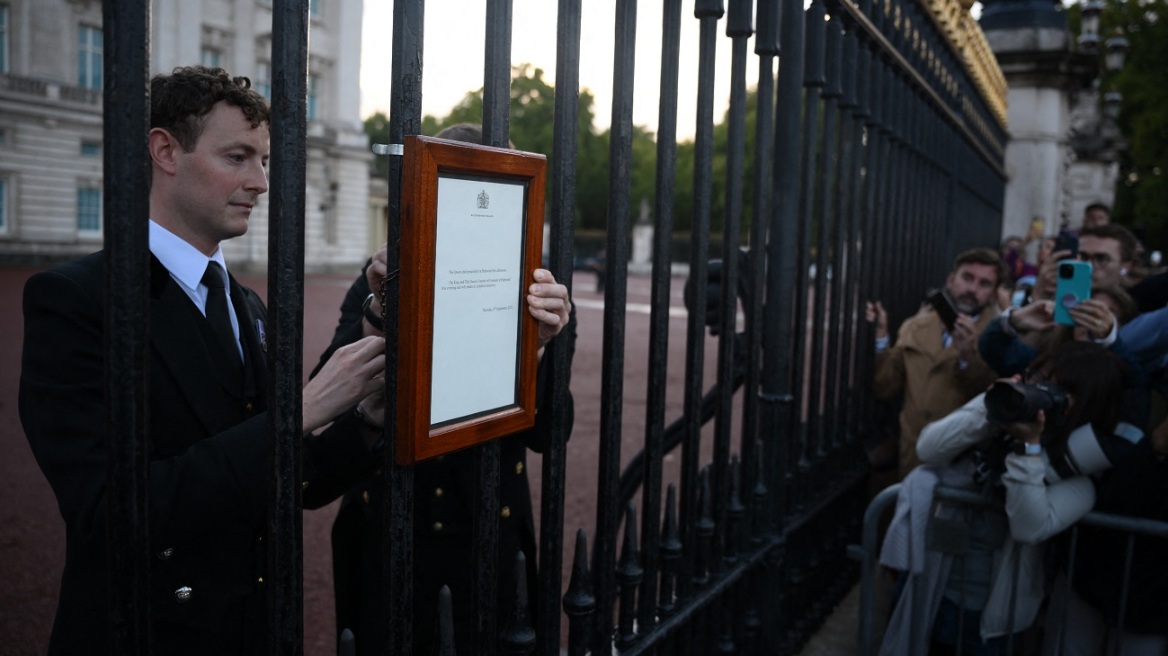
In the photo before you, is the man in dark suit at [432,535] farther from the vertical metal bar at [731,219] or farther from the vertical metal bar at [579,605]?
the vertical metal bar at [731,219]

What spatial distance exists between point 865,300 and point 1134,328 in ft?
3.37

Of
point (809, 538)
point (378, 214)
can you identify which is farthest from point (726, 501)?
point (378, 214)

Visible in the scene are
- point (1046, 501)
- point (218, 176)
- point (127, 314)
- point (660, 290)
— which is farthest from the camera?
point (1046, 501)

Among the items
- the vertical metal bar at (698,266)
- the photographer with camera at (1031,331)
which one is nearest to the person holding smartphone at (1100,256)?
the photographer with camera at (1031,331)

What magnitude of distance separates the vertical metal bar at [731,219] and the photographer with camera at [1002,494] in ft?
2.66

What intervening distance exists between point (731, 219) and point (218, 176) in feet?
4.46

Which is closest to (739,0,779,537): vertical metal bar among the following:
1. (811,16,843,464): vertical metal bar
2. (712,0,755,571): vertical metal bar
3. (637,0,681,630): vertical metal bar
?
(712,0,755,571): vertical metal bar

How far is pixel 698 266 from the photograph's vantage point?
2.33 m

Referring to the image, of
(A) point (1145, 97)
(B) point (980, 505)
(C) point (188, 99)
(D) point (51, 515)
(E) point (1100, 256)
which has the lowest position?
(D) point (51, 515)

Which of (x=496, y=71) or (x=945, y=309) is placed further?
(x=945, y=309)

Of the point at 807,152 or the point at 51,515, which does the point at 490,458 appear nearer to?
the point at 807,152

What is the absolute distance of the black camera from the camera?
2650 mm

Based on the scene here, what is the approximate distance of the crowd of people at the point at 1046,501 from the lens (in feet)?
9.09

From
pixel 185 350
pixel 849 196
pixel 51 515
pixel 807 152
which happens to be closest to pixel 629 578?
pixel 185 350
